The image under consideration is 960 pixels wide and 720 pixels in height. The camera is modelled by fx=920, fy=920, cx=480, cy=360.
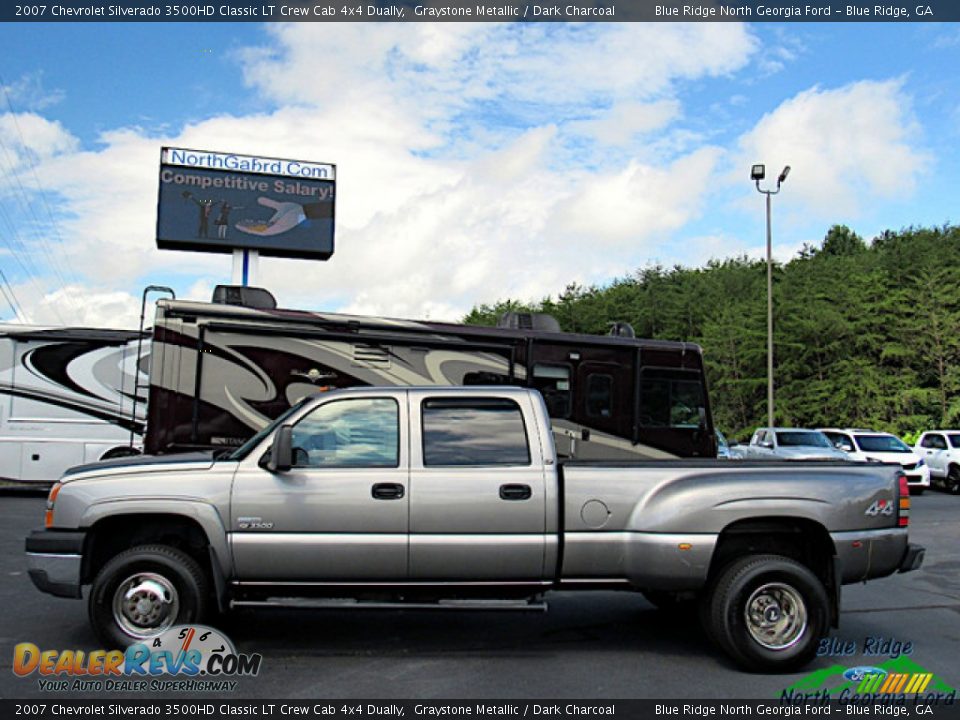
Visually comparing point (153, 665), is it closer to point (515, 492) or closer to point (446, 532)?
point (446, 532)

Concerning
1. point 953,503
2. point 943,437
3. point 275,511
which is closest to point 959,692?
point 275,511

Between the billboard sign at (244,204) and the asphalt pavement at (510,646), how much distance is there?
20.9 m

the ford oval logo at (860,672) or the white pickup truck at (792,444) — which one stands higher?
the white pickup truck at (792,444)

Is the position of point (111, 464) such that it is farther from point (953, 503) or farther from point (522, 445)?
point (953, 503)

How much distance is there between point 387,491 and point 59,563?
226 centimetres

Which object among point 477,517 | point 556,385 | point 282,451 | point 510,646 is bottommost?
point 510,646

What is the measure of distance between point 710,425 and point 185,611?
9643mm

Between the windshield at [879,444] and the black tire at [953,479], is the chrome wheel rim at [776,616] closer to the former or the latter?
the windshield at [879,444]

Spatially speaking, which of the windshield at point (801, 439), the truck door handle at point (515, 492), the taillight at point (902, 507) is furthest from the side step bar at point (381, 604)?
the windshield at point (801, 439)

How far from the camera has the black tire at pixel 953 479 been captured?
77.9ft

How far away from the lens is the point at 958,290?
36.5 meters

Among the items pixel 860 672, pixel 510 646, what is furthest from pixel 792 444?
pixel 510 646

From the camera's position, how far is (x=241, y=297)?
42.0 feet

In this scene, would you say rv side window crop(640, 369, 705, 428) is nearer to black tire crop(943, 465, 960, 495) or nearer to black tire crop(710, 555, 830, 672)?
black tire crop(710, 555, 830, 672)
